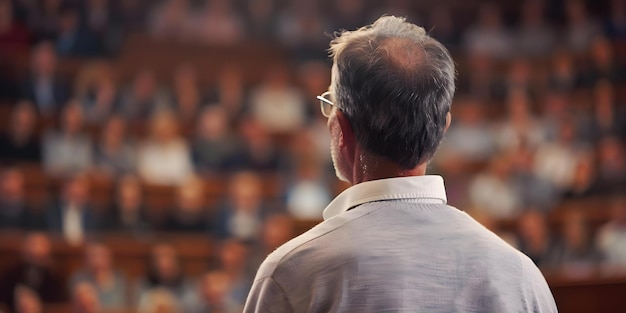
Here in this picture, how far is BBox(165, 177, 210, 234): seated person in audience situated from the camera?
4676 mm

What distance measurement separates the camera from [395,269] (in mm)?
760

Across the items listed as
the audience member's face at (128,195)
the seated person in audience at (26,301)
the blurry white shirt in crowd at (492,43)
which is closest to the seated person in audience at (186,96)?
the audience member's face at (128,195)

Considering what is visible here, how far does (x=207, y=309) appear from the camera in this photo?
12.6 ft

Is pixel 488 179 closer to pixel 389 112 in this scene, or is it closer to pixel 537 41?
pixel 537 41

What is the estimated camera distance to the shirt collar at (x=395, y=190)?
31.4 inches

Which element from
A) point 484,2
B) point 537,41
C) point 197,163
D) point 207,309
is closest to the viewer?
point 207,309

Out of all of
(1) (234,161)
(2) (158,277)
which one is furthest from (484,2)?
(2) (158,277)

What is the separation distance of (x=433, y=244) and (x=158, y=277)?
3.57 metres

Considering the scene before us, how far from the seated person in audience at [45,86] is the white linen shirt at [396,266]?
4.73 metres

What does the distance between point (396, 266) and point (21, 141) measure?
449cm

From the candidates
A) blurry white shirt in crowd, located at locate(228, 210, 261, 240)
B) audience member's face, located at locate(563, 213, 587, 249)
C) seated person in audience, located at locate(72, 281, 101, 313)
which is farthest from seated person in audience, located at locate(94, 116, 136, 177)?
audience member's face, located at locate(563, 213, 587, 249)

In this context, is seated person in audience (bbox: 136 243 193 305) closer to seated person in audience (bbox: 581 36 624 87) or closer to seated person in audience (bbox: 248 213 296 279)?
seated person in audience (bbox: 248 213 296 279)

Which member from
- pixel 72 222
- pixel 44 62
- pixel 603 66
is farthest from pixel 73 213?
pixel 603 66

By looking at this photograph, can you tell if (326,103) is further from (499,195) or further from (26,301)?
(499,195)
